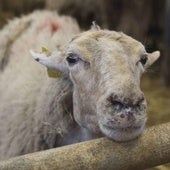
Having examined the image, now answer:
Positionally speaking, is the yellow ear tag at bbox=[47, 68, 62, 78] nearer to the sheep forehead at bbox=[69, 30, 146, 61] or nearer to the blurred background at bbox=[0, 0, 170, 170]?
the sheep forehead at bbox=[69, 30, 146, 61]

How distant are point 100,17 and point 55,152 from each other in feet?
18.2

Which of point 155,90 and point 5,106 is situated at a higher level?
point 5,106

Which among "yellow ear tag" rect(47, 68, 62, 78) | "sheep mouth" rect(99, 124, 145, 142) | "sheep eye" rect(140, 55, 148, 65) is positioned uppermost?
"sheep eye" rect(140, 55, 148, 65)

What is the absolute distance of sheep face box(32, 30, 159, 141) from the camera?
2307mm

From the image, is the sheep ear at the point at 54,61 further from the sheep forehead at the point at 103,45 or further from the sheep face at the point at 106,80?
the sheep forehead at the point at 103,45

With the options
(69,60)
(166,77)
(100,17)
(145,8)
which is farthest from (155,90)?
(69,60)

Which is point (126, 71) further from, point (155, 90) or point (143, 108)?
point (155, 90)

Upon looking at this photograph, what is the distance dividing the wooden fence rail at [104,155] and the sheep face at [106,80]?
65mm

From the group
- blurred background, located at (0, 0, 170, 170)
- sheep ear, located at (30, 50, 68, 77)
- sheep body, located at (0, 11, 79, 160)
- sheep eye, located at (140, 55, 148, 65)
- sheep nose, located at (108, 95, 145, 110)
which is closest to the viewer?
sheep nose, located at (108, 95, 145, 110)

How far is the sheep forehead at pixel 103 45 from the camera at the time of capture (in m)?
2.62

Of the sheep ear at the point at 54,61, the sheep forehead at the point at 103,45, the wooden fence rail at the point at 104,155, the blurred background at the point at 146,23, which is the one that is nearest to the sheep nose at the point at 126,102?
the wooden fence rail at the point at 104,155

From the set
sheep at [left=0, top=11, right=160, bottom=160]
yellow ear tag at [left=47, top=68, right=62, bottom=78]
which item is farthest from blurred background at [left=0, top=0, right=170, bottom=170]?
yellow ear tag at [left=47, top=68, right=62, bottom=78]

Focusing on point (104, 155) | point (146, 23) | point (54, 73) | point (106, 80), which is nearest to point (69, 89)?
point (54, 73)

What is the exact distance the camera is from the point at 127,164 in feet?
7.29
